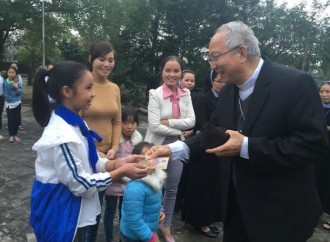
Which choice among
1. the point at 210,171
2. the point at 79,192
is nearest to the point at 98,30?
the point at 210,171

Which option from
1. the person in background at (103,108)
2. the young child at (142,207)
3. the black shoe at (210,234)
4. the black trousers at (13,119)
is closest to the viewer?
the young child at (142,207)

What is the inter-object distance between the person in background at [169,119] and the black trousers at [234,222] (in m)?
1.10

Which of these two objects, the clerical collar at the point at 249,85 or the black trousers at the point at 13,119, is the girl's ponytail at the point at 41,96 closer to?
the clerical collar at the point at 249,85

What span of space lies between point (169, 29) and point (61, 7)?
7193mm

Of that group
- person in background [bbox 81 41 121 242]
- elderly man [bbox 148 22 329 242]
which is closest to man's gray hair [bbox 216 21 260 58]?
elderly man [bbox 148 22 329 242]

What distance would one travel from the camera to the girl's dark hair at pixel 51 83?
1.94m

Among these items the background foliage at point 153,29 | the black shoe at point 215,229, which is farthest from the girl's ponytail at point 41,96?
the background foliage at point 153,29

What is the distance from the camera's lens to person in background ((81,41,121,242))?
113 inches

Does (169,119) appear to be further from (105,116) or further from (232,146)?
(232,146)

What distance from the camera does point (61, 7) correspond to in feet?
63.9

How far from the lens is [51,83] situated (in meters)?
1.97

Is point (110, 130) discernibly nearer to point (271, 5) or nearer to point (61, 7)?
point (61, 7)

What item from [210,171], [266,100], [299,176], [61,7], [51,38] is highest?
[61,7]

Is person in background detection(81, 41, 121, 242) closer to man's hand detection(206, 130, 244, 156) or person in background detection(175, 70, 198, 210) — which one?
man's hand detection(206, 130, 244, 156)
